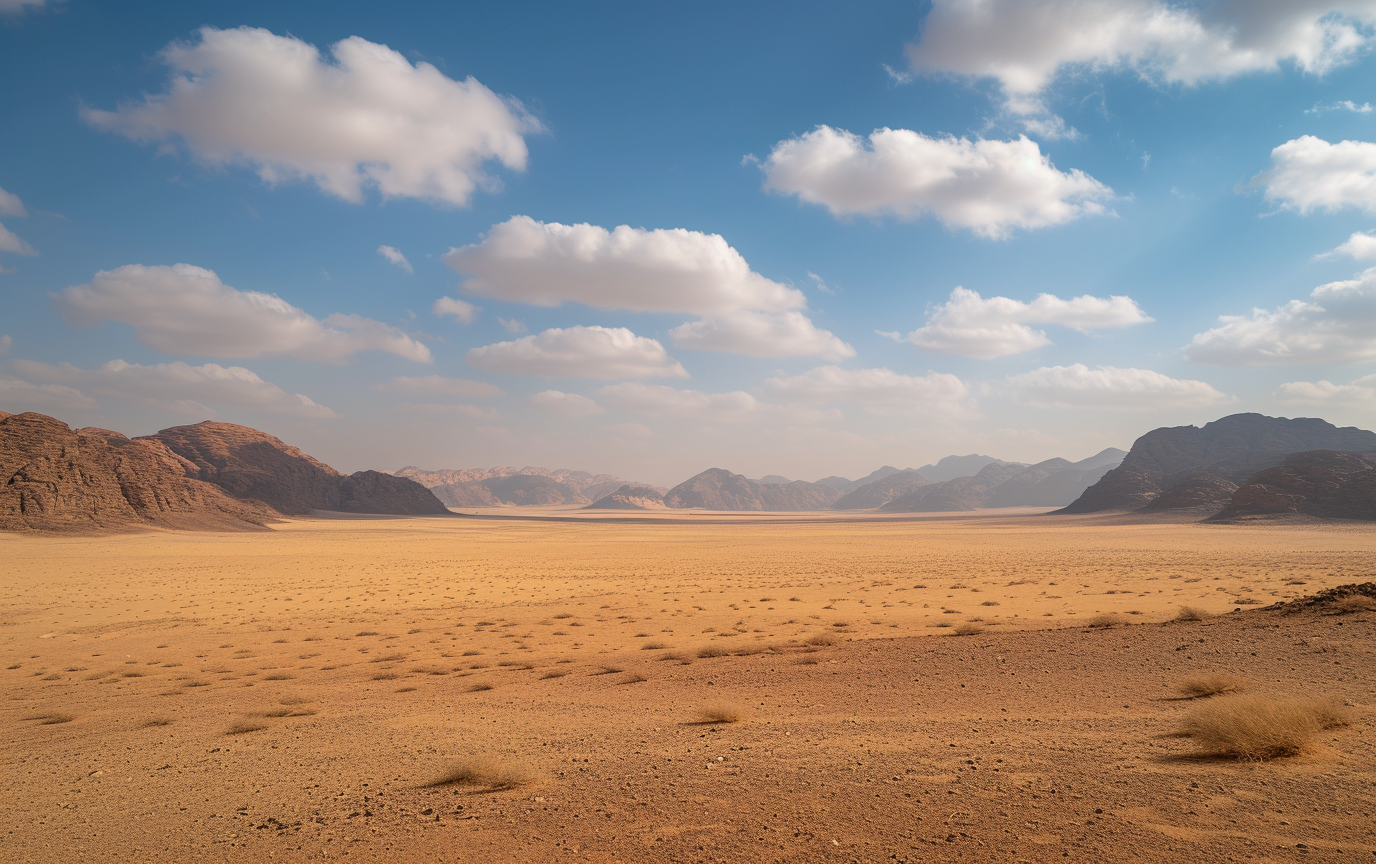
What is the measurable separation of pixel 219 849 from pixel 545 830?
2.73 m

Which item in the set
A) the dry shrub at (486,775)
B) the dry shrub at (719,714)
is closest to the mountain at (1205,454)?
the dry shrub at (719,714)

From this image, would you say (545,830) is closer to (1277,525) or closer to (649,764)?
(649,764)

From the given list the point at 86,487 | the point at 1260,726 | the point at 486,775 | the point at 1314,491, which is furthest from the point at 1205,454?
the point at 86,487

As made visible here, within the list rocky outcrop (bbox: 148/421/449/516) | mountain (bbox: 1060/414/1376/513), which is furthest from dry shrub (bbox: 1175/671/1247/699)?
rocky outcrop (bbox: 148/421/449/516)

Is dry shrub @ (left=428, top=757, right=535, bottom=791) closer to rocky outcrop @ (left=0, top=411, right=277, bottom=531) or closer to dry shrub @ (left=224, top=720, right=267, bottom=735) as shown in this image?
dry shrub @ (left=224, top=720, right=267, bottom=735)

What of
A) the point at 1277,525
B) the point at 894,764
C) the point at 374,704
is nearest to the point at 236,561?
the point at 374,704

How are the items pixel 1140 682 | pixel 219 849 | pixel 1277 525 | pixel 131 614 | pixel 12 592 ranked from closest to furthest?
1. pixel 219 849
2. pixel 1140 682
3. pixel 131 614
4. pixel 12 592
5. pixel 1277 525

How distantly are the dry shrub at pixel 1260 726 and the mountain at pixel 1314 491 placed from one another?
→ 307 ft

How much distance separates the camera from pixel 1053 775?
6.12m

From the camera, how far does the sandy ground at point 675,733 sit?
524 centimetres

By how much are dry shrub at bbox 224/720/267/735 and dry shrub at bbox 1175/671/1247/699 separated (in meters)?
12.7

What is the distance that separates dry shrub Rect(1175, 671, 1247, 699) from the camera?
341 inches

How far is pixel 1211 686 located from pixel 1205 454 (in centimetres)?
18100

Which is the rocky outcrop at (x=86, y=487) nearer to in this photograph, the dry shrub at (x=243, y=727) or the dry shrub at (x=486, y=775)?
the dry shrub at (x=243, y=727)
